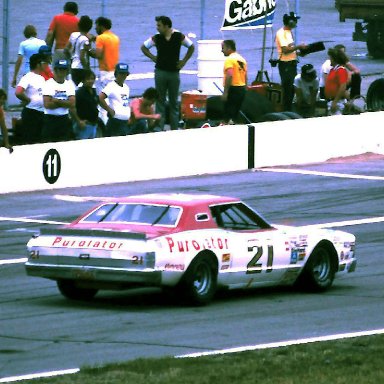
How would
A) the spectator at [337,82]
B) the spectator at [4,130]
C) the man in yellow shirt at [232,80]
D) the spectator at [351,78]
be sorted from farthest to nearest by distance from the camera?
the spectator at [351,78] → the spectator at [337,82] → the man in yellow shirt at [232,80] → the spectator at [4,130]

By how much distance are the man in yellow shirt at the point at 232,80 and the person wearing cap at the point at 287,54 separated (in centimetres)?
178

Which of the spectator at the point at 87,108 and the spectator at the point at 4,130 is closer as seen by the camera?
the spectator at the point at 4,130

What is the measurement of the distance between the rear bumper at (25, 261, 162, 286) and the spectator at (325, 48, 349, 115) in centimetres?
1451

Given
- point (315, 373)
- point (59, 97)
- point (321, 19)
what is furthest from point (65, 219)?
point (321, 19)

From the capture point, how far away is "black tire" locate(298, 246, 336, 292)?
650 inches

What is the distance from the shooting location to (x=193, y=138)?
86.5 ft

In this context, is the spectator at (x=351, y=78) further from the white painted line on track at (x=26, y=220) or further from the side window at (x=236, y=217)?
the side window at (x=236, y=217)

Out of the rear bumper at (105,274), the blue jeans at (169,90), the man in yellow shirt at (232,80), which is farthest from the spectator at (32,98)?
the rear bumper at (105,274)

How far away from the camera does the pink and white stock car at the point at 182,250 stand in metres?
14.9

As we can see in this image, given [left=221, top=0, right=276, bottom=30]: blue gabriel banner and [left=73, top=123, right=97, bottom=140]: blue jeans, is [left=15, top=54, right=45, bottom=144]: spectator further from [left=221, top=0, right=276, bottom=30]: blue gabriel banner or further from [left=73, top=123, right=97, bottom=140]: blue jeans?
[left=221, top=0, right=276, bottom=30]: blue gabriel banner

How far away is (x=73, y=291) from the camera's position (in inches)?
616

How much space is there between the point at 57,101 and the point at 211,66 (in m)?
5.90

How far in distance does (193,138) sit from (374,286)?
974 centimetres

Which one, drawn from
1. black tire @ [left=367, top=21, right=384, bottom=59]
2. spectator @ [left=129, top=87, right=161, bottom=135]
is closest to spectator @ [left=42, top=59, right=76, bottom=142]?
spectator @ [left=129, top=87, right=161, bottom=135]
